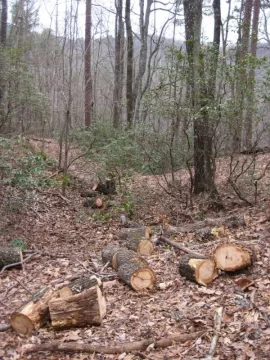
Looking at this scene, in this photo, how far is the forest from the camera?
4398 millimetres

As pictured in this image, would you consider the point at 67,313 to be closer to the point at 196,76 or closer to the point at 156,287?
the point at 156,287

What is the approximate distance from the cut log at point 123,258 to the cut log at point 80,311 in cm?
132

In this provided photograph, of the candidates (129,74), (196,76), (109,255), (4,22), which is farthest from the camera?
(129,74)

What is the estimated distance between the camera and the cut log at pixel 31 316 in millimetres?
4668

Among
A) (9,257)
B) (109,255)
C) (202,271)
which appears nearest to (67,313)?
(202,271)

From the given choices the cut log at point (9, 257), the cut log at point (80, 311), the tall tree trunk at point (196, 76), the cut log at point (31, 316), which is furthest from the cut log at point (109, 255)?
the tall tree trunk at point (196, 76)

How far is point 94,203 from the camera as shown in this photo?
11.5 metres

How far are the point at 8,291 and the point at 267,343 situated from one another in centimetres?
389

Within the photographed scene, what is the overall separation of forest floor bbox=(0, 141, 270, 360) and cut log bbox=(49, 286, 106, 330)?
91mm

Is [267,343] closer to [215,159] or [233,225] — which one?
[233,225]

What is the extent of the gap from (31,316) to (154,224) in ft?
18.1

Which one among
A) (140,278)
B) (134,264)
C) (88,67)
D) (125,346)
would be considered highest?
(88,67)

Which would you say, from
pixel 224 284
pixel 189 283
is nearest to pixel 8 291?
pixel 189 283

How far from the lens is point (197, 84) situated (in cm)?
917
